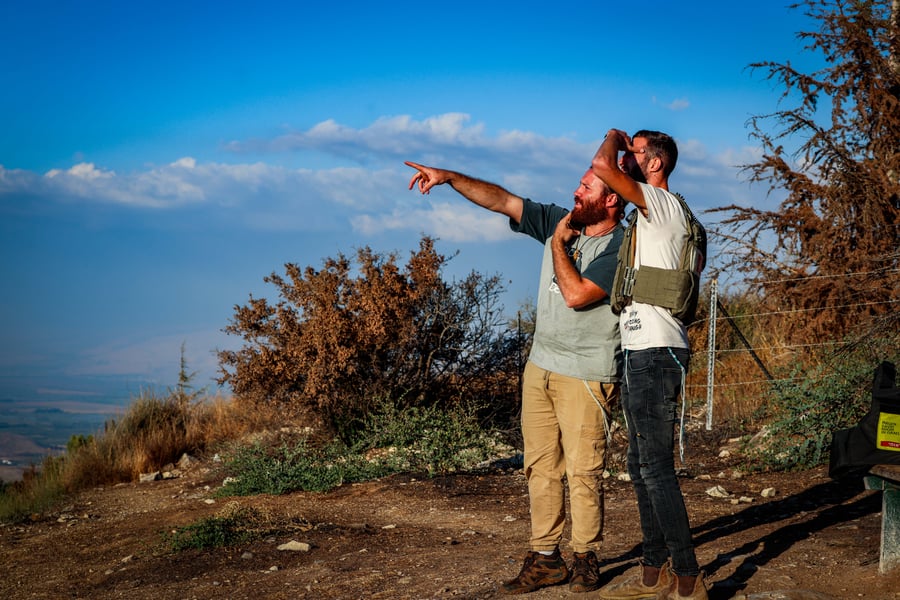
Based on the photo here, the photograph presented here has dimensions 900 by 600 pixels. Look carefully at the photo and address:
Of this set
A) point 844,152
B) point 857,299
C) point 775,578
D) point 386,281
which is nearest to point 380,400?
point 386,281

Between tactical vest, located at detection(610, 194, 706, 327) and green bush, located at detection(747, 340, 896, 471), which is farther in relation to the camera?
green bush, located at detection(747, 340, 896, 471)

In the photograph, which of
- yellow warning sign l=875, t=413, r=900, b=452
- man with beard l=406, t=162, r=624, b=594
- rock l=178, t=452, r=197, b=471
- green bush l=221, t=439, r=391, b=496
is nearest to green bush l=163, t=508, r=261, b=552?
green bush l=221, t=439, r=391, b=496

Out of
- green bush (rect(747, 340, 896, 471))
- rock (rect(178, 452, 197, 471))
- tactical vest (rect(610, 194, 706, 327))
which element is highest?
tactical vest (rect(610, 194, 706, 327))

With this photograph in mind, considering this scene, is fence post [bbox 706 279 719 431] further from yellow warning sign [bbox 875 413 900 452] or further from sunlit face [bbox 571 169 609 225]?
sunlit face [bbox 571 169 609 225]

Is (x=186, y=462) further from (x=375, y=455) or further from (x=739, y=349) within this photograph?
(x=739, y=349)

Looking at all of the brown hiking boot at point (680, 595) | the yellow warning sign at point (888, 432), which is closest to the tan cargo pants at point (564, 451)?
the brown hiking boot at point (680, 595)

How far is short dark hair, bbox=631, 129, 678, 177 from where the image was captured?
430 cm

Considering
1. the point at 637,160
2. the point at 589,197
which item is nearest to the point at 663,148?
the point at 637,160

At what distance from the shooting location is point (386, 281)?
1041cm

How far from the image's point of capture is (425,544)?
6.52m

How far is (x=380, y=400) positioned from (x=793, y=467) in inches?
167

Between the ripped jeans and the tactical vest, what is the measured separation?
217 mm

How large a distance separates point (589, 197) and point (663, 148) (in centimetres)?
48

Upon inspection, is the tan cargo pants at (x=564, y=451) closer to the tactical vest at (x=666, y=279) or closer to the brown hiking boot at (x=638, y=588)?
the brown hiking boot at (x=638, y=588)
